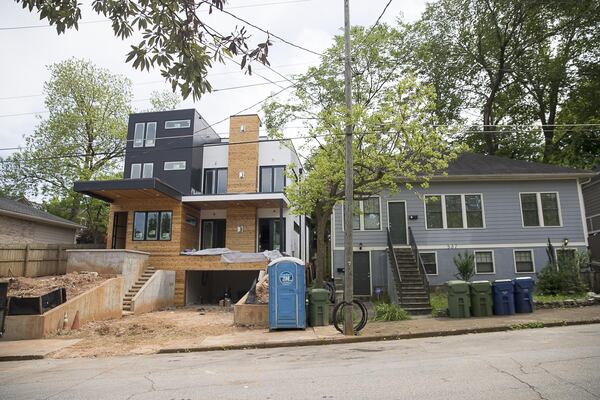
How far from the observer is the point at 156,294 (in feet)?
62.3

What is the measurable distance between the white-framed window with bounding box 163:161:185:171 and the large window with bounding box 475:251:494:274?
53.0ft

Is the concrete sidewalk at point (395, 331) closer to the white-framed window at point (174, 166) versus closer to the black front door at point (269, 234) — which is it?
the black front door at point (269, 234)

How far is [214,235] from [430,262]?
38.9 feet

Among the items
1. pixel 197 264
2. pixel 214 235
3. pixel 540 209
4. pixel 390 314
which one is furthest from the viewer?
pixel 214 235

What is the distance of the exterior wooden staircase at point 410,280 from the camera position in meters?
15.3

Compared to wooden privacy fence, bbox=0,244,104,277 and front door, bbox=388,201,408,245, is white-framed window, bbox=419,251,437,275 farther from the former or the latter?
wooden privacy fence, bbox=0,244,104,277

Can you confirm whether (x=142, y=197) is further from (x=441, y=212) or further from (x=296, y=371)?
(x=296, y=371)

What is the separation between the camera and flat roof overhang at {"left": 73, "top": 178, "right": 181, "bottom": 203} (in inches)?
771

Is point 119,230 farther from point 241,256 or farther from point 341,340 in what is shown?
point 341,340

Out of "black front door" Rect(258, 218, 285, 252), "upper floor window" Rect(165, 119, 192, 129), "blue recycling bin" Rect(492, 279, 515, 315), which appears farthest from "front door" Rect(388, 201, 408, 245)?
"upper floor window" Rect(165, 119, 192, 129)

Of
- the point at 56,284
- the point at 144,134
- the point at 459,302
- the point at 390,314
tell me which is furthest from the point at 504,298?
the point at 144,134

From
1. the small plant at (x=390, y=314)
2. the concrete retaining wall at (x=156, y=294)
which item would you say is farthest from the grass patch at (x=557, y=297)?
the concrete retaining wall at (x=156, y=294)

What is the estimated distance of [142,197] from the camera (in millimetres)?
21891

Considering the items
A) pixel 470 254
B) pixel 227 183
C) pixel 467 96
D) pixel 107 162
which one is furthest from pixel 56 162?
pixel 467 96
